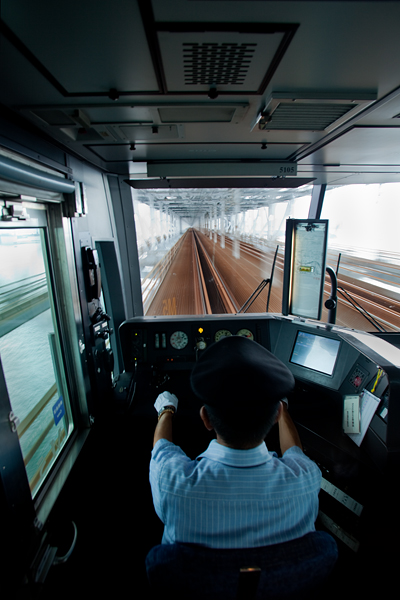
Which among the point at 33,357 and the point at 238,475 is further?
the point at 33,357

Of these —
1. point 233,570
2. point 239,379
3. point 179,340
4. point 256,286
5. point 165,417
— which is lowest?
point 179,340

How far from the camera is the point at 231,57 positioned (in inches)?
46.1

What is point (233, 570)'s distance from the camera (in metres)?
0.72

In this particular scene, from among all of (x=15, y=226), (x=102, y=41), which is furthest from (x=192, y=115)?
(x=15, y=226)

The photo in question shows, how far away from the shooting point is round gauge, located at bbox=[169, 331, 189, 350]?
3035 mm

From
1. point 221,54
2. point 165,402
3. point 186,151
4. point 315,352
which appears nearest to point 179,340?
point 165,402

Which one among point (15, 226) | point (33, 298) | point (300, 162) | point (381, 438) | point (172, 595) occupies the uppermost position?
point (300, 162)

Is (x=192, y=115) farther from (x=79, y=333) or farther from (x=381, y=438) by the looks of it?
(x=381, y=438)

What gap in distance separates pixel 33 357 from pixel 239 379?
247 cm

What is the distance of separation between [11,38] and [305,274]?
271cm

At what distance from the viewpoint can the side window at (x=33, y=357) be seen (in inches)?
86.4

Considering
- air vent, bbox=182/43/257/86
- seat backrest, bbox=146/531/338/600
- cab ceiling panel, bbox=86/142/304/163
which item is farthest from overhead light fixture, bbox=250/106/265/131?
seat backrest, bbox=146/531/338/600

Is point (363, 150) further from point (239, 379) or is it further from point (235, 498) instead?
point (235, 498)

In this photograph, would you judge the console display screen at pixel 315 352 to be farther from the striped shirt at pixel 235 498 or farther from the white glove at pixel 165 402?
the striped shirt at pixel 235 498
